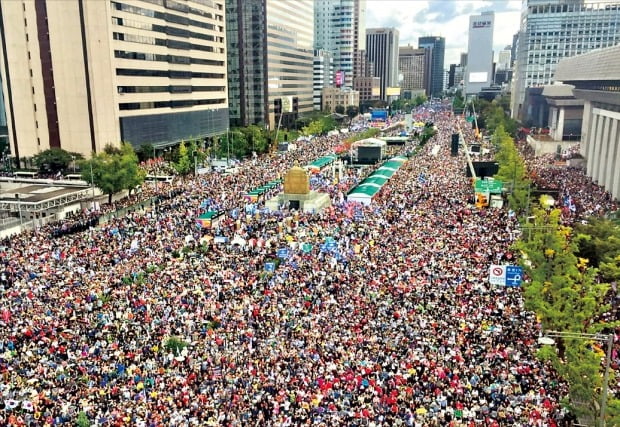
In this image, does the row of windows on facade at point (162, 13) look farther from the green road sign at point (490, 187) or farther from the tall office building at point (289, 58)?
the green road sign at point (490, 187)

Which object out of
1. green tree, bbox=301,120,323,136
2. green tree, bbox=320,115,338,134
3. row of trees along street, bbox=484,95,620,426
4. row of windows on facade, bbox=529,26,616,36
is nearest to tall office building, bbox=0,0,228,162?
green tree, bbox=301,120,323,136

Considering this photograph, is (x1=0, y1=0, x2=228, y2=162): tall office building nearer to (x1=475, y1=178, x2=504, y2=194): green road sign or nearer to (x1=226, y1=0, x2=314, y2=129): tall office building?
(x1=226, y1=0, x2=314, y2=129): tall office building

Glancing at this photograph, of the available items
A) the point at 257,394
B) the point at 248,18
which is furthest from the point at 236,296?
the point at 248,18

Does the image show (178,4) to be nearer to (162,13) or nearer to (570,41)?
(162,13)

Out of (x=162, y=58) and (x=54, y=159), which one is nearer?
(x=54, y=159)

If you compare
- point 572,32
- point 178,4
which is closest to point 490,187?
point 178,4
